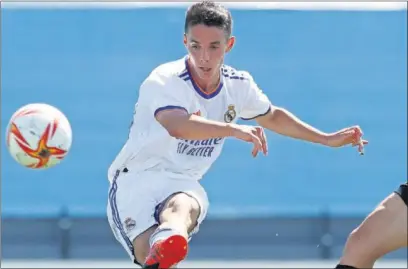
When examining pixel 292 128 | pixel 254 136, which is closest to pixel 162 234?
pixel 254 136

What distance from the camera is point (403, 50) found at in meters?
10.2

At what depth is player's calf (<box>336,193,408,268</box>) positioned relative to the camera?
4836 mm

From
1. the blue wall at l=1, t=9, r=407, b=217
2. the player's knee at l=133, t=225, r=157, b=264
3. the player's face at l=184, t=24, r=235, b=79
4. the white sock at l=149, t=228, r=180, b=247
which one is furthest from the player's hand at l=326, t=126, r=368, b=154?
the blue wall at l=1, t=9, r=407, b=217

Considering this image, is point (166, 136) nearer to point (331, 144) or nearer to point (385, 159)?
point (331, 144)

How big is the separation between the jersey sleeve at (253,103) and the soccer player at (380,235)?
1269 millimetres

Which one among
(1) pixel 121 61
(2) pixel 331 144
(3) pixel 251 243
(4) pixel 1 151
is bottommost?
(2) pixel 331 144

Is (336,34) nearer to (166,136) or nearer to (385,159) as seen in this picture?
(385,159)

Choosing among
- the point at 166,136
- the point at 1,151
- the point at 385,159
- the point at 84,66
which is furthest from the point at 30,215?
the point at 166,136

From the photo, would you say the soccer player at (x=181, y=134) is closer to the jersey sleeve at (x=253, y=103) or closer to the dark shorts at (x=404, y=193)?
the jersey sleeve at (x=253, y=103)

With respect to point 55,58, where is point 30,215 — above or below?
below

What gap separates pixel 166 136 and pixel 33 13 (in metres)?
4.93

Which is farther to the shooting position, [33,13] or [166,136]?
[33,13]

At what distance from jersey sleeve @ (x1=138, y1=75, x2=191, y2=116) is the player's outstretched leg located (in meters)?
0.46

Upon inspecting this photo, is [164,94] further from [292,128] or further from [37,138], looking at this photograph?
[37,138]
